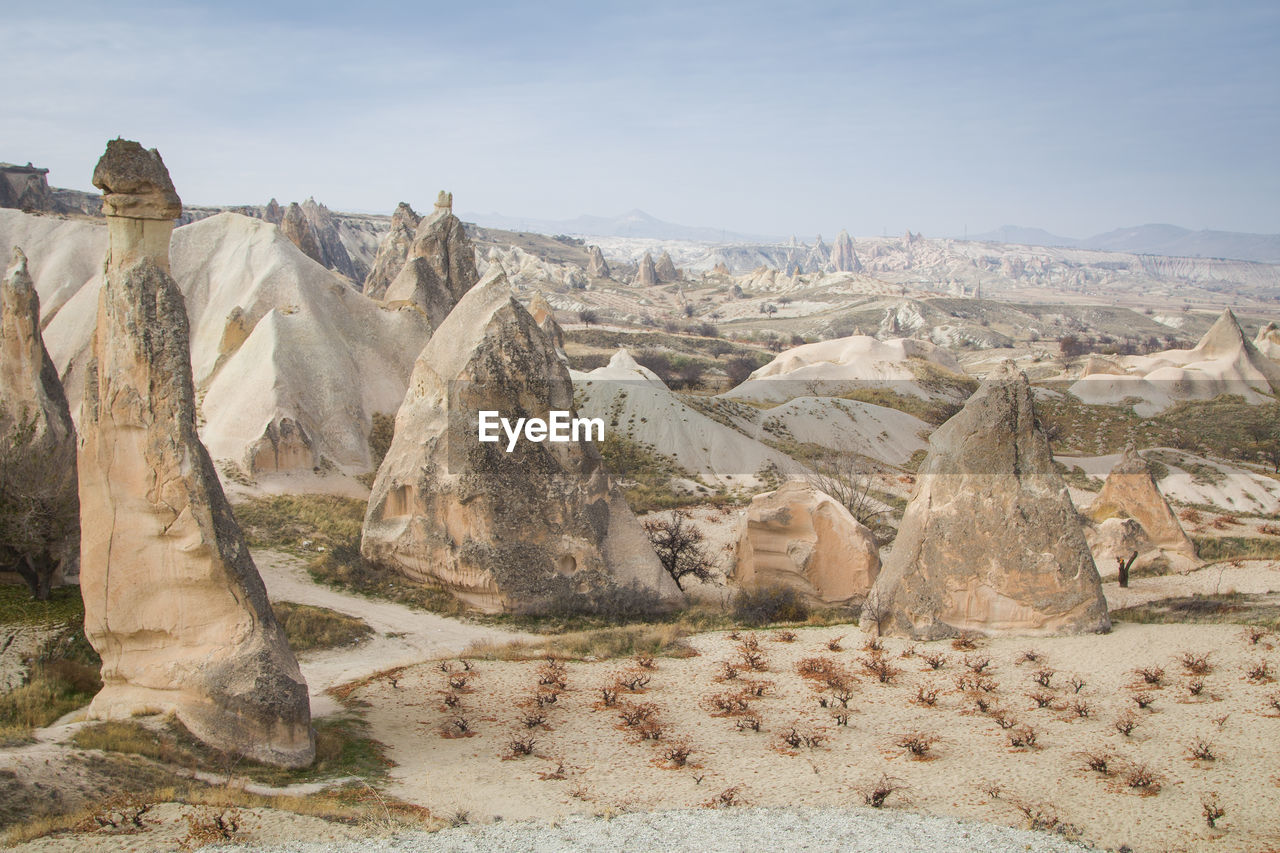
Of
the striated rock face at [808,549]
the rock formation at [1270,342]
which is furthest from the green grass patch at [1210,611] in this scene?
the rock formation at [1270,342]

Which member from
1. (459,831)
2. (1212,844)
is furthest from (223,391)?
(1212,844)

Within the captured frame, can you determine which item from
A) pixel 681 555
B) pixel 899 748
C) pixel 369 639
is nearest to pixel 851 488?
pixel 681 555

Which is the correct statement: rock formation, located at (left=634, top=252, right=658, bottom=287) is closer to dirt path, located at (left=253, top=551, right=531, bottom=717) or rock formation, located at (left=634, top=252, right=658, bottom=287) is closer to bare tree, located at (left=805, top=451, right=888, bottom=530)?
bare tree, located at (left=805, top=451, right=888, bottom=530)

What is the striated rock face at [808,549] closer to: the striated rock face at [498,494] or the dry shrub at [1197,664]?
the striated rock face at [498,494]

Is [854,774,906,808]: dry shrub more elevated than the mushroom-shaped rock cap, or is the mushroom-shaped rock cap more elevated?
the mushroom-shaped rock cap

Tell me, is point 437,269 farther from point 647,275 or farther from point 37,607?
point 647,275

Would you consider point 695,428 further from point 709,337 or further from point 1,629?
point 709,337

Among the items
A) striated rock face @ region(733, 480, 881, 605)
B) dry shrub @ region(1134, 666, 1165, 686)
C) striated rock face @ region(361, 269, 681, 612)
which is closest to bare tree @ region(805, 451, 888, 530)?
striated rock face @ region(733, 480, 881, 605)
